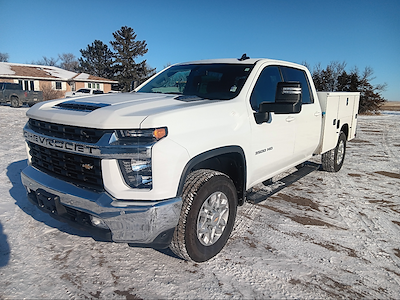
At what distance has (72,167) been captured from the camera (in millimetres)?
2535

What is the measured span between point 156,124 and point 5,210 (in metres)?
2.74

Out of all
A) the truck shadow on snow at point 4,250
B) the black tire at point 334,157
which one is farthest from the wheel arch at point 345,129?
the truck shadow on snow at point 4,250

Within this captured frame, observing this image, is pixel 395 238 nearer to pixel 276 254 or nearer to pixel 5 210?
pixel 276 254

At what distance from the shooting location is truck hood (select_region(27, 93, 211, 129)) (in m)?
2.30

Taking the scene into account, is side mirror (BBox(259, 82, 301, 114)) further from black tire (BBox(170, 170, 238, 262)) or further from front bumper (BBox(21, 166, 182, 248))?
front bumper (BBox(21, 166, 182, 248))

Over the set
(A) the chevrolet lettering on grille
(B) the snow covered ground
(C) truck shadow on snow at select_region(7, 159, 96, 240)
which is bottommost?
(B) the snow covered ground

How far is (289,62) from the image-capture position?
4.37m

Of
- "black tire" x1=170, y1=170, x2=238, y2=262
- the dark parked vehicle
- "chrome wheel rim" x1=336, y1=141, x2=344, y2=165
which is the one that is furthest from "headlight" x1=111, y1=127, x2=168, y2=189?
the dark parked vehicle

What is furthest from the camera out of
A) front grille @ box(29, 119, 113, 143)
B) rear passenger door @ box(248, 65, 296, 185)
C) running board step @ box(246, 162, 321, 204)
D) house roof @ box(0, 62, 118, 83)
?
house roof @ box(0, 62, 118, 83)

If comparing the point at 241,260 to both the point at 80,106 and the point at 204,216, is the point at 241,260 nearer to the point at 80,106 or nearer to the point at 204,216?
the point at 204,216

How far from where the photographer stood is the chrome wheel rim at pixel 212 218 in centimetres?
274

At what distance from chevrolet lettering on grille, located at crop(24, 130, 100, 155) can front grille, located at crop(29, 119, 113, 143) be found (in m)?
0.05

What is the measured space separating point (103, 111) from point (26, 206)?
7.54 ft

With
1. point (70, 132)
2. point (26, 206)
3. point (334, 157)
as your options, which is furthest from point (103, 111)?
point (334, 157)
